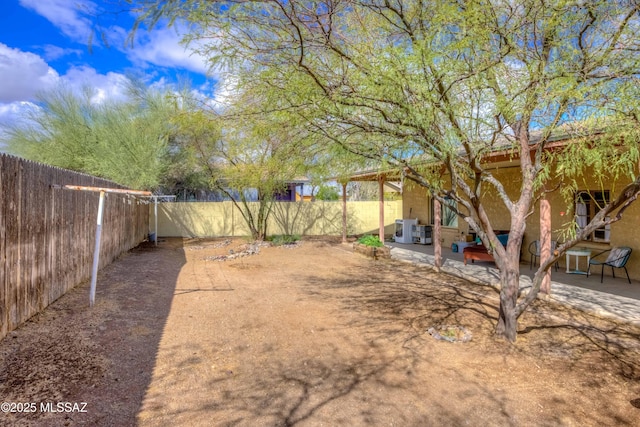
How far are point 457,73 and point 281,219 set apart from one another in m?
13.8

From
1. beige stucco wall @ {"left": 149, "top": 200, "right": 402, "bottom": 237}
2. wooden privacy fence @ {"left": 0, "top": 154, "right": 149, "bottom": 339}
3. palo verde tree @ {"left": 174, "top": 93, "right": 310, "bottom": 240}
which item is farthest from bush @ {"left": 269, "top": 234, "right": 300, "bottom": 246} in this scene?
wooden privacy fence @ {"left": 0, "top": 154, "right": 149, "bottom": 339}

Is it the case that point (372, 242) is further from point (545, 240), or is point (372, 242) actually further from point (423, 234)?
point (545, 240)

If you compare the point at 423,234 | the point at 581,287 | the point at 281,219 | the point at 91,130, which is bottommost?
the point at 581,287

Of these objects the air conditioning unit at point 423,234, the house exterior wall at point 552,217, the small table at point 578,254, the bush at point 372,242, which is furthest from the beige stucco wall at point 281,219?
the small table at point 578,254

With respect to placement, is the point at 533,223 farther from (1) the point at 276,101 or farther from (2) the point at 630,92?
(1) the point at 276,101

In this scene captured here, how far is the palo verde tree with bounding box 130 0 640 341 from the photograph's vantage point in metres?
3.50

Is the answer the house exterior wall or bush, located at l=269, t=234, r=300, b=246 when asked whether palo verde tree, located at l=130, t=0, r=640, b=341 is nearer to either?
the house exterior wall

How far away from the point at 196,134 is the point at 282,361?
914 centimetres

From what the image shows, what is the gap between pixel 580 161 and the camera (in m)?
3.78

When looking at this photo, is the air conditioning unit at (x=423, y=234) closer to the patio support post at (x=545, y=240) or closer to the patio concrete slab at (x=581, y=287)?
the patio concrete slab at (x=581, y=287)

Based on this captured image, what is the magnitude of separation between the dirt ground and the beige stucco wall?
10.6m

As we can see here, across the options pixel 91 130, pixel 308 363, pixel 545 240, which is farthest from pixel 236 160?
pixel 308 363

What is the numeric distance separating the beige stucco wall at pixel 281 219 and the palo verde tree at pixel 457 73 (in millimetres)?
12961

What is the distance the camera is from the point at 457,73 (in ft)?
12.4
